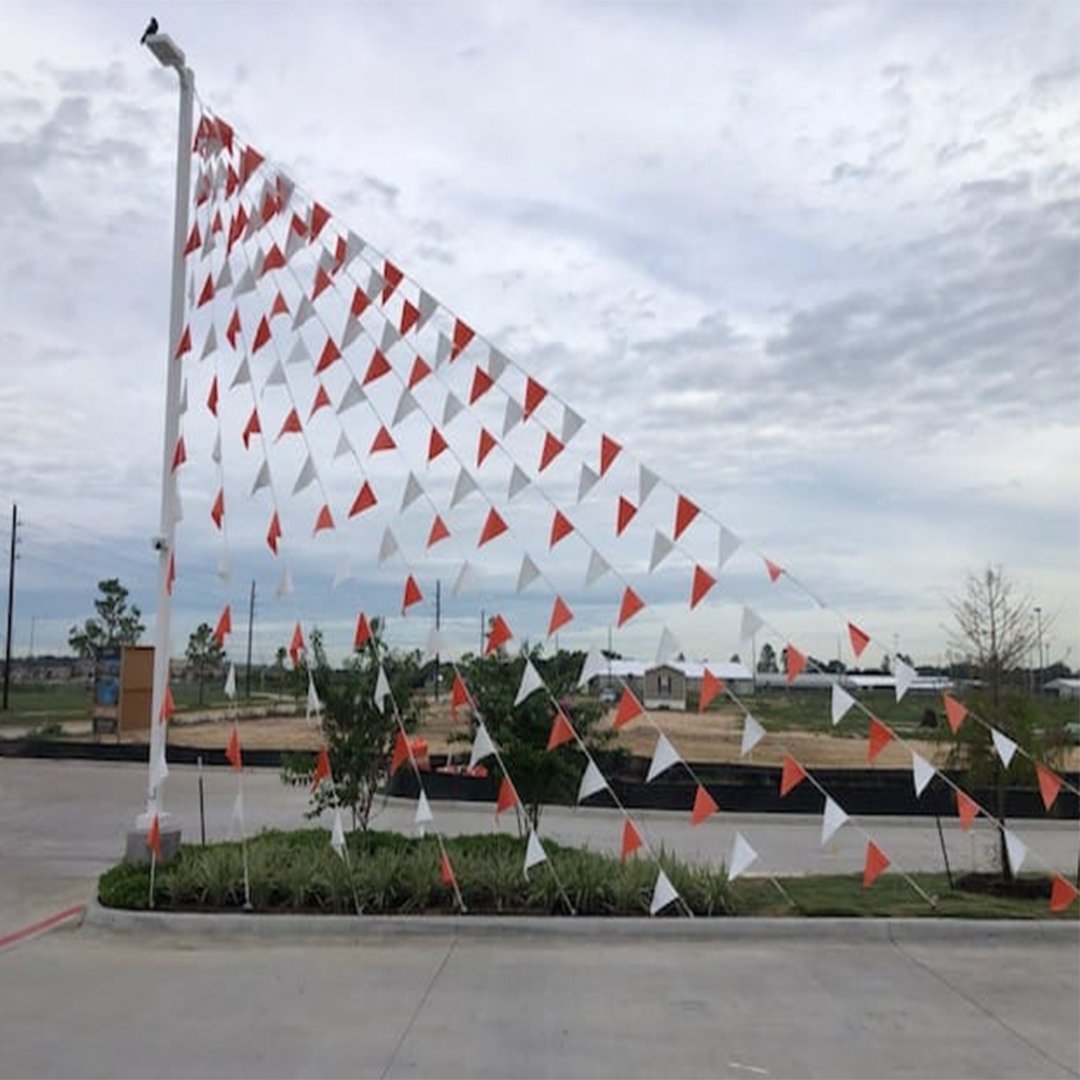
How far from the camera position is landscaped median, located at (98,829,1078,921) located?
9125 mm

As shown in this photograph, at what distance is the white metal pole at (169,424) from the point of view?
406 inches

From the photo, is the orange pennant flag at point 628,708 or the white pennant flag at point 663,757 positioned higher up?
the orange pennant flag at point 628,708

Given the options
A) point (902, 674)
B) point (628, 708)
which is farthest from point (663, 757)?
point (902, 674)

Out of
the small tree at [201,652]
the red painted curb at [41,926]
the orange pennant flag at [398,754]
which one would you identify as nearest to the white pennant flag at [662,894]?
the orange pennant flag at [398,754]

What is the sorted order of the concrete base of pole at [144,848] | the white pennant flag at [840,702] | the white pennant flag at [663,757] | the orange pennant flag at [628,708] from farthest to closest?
the concrete base of pole at [144,848]
the orange pennant flag at [628,708]
the white pennant flag at [663,757]
the white pennant flag at [840,702]

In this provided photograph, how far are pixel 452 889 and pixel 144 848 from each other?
289 centimetres

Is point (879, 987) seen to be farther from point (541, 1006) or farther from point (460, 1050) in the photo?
point (460, 1050)

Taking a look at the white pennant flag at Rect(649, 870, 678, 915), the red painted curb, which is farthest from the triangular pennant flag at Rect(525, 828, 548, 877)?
the red painted curb

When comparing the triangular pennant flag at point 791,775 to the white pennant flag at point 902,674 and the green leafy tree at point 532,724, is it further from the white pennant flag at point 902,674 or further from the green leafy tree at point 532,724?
the green leafy tree at point 532,724

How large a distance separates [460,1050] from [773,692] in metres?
107

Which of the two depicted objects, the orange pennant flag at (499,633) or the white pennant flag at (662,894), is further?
the orange pennant flag at (499,633)

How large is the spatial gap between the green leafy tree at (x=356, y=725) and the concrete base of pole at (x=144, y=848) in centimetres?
148

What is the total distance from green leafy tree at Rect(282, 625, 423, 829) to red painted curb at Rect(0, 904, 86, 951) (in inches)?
92.3

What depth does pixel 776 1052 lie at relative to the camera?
5.96 meters
